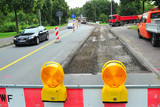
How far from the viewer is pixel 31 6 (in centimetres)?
2716

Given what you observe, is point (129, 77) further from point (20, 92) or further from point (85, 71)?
point (20, 92)

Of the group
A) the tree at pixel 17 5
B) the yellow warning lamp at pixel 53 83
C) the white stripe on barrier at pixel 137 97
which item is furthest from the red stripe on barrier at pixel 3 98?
the tree at pixel 17 5

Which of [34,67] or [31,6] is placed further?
[31,6]

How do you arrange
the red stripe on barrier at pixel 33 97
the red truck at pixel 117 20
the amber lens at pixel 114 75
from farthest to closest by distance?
the red truck at pixel 117 20
the red stripe on barrier at pixel 33 97
the amber lens at pixel 114 75

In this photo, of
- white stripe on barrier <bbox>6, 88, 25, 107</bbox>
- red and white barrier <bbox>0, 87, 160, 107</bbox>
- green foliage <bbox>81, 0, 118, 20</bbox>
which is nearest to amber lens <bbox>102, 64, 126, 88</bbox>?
red and white barrier <bbox>0, 87, 160, 107</bbox>

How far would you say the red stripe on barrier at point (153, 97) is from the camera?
2025mm

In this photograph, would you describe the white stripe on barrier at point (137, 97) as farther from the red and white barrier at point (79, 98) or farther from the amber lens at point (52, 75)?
the amber lens at point (52, 75)

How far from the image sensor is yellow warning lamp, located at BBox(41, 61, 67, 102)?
1.95m

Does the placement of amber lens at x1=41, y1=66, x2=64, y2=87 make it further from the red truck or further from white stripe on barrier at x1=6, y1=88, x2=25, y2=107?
the red truck

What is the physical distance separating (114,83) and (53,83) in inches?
23.6

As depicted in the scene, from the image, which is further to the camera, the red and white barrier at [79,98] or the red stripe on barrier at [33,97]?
the red stripe on barrier at [33,97]

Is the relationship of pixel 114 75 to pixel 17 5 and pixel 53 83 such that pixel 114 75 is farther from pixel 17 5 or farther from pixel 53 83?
pixel 17 5

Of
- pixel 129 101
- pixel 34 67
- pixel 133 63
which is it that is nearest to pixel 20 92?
pixel 129 101

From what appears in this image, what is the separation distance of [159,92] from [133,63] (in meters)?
6.60
